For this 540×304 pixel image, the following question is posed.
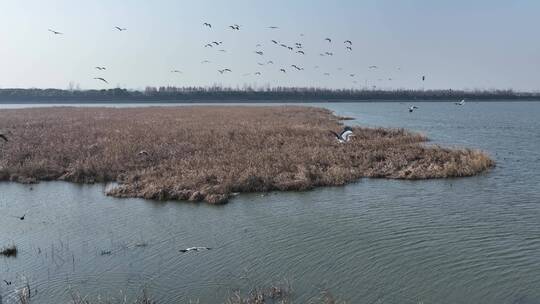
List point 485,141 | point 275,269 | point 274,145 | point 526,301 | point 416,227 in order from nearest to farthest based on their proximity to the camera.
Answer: point 526,301 → point 275,269 → point 416,227 → point 274,145 → point 485,141

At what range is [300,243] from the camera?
53.3ft

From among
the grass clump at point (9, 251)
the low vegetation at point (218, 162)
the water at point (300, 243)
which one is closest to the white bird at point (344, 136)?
the low vegetation at point (218, 162)

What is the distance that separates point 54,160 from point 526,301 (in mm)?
26825

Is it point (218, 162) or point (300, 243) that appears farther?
point (218, 162)

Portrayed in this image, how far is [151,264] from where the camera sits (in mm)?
14570

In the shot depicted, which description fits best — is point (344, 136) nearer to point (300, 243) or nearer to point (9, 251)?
point (300, 243)

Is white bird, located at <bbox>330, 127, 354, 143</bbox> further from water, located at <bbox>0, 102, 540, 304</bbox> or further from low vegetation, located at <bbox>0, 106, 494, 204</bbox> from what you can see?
water, located at <bbox>0, 102, 540, 304</bbox>

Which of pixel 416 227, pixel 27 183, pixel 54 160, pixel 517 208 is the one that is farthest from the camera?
pixel 54 160

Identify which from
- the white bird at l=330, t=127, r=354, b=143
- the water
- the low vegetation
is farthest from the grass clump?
the white bird at l=330, t=127, r=354, b=143

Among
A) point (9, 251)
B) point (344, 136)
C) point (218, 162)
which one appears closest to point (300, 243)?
point (9, 251)

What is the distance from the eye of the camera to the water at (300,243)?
504 inches

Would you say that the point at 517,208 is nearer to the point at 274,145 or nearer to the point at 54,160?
the point at 274,145

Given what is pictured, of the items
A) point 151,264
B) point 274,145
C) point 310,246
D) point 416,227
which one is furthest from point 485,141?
point 151,264

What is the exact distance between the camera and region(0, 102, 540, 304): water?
12805 millimetres
